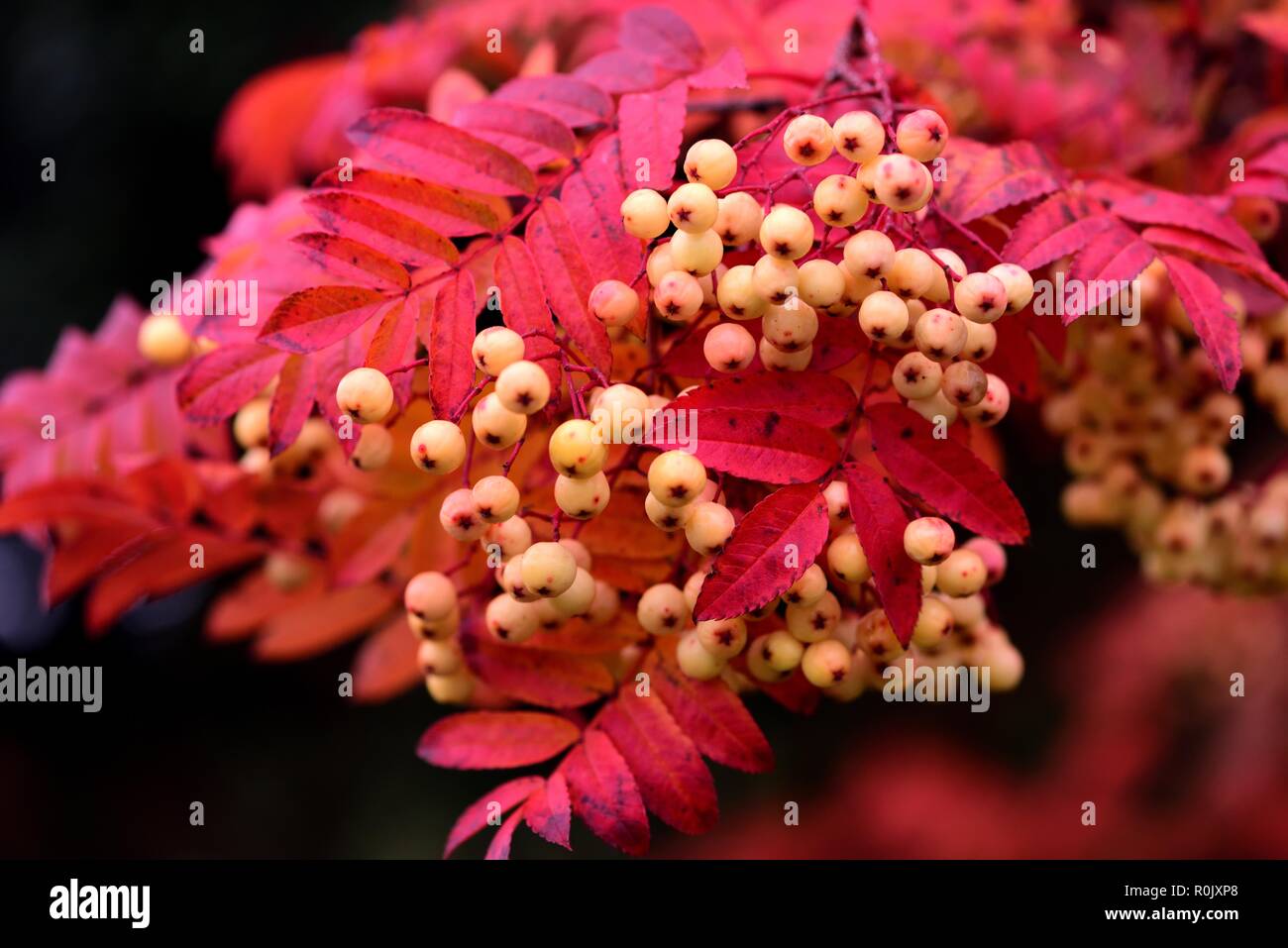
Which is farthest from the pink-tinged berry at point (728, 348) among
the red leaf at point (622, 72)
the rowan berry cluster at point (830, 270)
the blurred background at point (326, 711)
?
the blurred background at point (326, 711)

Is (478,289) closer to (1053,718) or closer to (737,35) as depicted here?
(737,35)

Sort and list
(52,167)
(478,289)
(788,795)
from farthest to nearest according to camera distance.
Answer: (788,795) < (52,167) < (478,289)

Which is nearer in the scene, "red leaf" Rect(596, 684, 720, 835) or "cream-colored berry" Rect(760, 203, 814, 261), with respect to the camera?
"cream-colored berry" Rect(760, 203, 814, 261)

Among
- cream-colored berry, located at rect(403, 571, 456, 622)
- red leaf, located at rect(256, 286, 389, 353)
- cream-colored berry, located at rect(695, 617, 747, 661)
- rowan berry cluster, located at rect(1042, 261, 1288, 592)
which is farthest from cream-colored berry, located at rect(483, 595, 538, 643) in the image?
rowan berry cluster, located at rect(1042, 261, 1288, 592)

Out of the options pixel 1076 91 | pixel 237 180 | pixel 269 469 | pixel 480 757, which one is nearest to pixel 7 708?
pixel 237 180

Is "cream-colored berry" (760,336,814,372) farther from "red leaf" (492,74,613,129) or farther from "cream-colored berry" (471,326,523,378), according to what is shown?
"red leaf" (492,74,613,129)

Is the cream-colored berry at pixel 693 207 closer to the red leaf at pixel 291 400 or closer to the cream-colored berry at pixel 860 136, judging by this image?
the cream-colored berry at pixel 860 136
